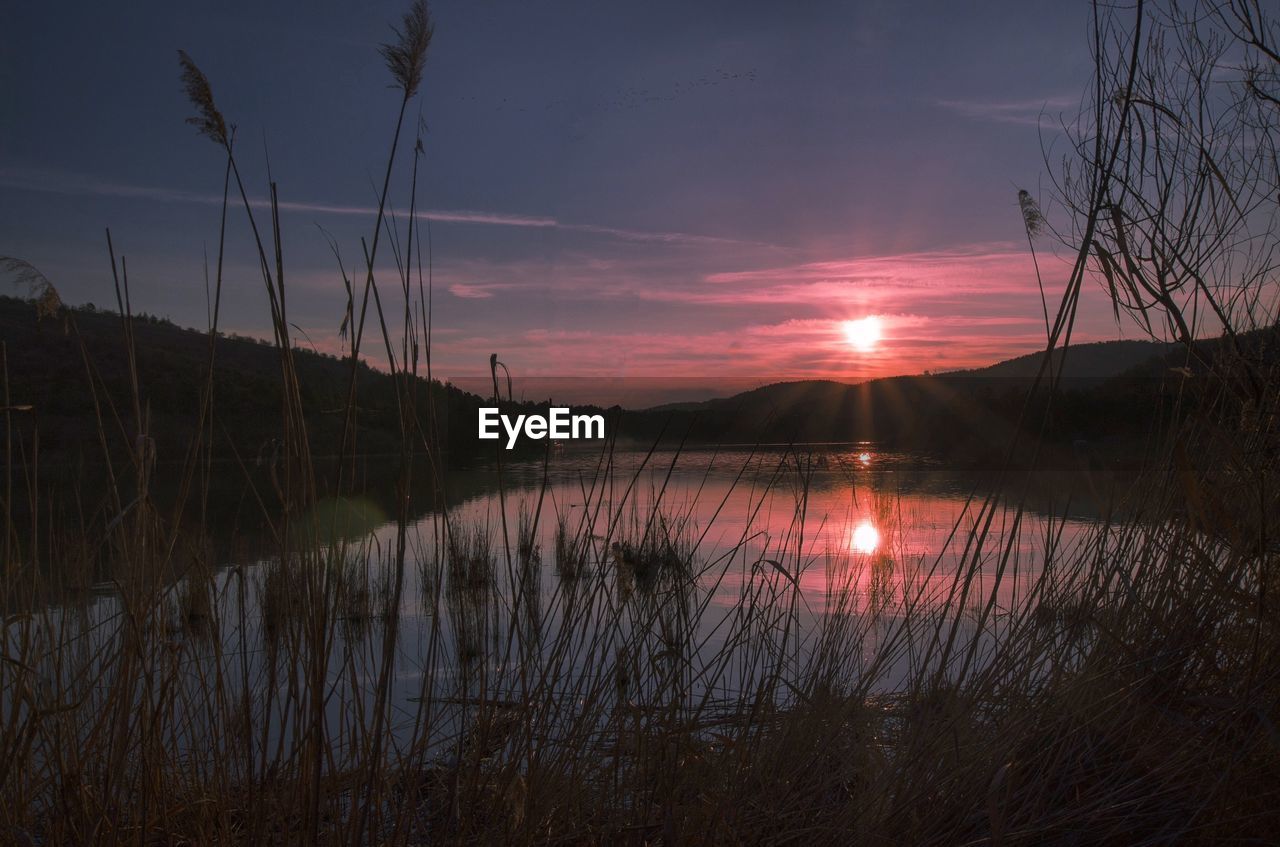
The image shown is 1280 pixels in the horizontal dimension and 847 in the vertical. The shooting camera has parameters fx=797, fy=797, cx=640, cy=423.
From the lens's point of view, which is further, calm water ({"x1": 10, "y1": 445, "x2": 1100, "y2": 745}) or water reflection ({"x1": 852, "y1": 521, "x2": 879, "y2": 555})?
water reflection ({"x1": 852, "y1": 521, "x2": 879, "y2": 555})

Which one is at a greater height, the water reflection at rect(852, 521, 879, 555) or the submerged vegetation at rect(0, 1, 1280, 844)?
the submerged vegetation at rect(0, 1, 1280, 844)

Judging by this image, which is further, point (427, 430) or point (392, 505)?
point (392, 505)

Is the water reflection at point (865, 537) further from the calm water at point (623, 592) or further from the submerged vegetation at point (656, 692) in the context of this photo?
the submerged vegetation at point (656, 692)

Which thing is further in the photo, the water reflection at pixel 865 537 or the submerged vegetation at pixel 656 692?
the water reflection at pixel 865 537

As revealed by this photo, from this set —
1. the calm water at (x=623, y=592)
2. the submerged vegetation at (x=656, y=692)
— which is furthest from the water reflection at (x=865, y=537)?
the submerged vegetation at (x=656, y=692)

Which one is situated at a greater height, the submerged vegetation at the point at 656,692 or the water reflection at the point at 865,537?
the submerged vegetation at the point at 656,692

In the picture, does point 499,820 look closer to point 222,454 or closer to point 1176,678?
point 1176,678

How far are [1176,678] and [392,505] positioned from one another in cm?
1168

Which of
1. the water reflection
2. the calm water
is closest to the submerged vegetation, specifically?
the calm water

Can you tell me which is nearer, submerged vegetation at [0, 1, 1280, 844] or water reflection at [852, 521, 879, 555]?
submerged vegetation at [0, 1, 1280, 844]

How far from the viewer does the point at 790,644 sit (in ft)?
12.1

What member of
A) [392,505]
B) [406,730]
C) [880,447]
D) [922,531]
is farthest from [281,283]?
[880,447]

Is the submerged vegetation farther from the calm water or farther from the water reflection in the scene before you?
the water reflection

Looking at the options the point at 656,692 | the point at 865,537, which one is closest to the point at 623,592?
the point at 656,692
